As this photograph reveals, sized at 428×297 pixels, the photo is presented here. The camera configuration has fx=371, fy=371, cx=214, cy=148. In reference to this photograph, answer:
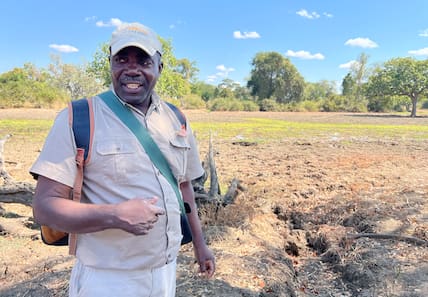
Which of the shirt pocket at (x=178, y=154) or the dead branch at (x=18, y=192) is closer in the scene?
the shirt pocket at (x=178, y=154)

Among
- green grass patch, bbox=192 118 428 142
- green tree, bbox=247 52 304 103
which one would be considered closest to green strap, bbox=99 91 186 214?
green grass patch, bbox=192 118 428 142

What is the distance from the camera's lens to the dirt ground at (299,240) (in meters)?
3.55

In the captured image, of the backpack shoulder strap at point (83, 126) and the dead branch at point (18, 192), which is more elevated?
the backpack shoulder strap at point (83, 126)

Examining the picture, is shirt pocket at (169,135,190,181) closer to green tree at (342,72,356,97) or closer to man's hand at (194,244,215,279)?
man's hand at (194,244,215,279)

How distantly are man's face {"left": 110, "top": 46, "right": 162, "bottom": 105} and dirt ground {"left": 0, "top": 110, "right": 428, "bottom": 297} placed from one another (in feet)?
6.79

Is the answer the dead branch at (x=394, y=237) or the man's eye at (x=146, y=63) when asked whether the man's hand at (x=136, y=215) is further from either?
the dead branch at (x=394, y=237)

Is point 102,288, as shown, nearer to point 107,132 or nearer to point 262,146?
point 107,132

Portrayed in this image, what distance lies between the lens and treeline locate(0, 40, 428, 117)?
29.2 meters

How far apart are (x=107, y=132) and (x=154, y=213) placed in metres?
0.37

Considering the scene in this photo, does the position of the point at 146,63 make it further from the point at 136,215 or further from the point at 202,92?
the point at 202,92

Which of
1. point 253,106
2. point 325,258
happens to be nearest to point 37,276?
point 325,258

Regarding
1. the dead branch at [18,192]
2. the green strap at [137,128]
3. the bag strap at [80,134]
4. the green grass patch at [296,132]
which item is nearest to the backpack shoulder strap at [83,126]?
the bag strap at [80,134]

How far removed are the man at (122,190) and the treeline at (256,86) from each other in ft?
69.2

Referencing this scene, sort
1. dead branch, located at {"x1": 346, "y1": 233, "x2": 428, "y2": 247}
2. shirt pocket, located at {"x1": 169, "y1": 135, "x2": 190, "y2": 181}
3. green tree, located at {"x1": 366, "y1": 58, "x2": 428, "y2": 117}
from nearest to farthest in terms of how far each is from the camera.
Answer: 1. shirt pocket, located at {"x1": 169, "y1": 135, "x2": 190, "y2": 181}
2. dead branch, located at {"x1": 346, "y1": 233, "x2": 428, "y2": 247}
3. green tree, located at {"x1": 366, "y1": 58, "x2": 428, "y2": 117}
